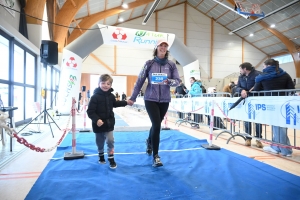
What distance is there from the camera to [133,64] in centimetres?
1892

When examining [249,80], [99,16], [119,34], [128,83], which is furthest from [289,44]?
[249,80]

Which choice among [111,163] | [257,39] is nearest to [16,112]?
[111,163]

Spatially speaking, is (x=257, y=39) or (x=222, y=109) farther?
(x=257, y=39)

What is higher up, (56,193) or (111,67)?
(111,67)

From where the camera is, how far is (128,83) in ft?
62.0

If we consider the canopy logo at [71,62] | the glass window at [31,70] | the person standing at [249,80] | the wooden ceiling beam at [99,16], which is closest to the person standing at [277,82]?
the person standing at [249,80]

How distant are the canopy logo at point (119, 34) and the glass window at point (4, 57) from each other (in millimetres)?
3675

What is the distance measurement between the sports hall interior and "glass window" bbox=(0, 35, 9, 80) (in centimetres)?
3

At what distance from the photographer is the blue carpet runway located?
5.43ft

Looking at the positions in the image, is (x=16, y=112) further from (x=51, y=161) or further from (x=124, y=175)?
(x=124, y=175)

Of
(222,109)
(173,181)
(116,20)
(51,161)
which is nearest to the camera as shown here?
(173,181)

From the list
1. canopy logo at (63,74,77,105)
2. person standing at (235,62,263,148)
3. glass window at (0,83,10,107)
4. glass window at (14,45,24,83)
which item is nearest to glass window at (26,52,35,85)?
glass window at (14,45,24,83)

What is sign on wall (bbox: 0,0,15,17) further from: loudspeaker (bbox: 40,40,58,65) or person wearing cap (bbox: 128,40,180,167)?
person wearing cap (bbox: 128,40,180,167)

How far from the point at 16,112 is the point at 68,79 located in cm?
221
